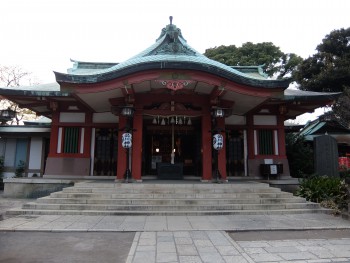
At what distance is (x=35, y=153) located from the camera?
15773 millimetres

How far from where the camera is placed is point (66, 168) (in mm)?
12953

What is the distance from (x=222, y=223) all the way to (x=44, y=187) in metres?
8.24

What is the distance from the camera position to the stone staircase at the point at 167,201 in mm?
8227

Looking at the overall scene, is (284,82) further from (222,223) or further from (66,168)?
(66,168)

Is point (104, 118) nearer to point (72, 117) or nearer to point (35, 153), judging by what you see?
point (72, 117)

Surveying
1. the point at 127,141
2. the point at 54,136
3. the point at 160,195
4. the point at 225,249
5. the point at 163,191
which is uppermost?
the point at 54,136

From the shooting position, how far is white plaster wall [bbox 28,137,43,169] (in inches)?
615

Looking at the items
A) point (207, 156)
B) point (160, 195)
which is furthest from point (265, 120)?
point (160, 195)

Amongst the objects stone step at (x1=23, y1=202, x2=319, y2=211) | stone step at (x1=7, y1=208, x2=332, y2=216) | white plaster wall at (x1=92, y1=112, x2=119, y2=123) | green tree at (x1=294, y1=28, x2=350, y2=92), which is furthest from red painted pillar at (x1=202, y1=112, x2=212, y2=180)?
green tree at (x1=294, y1=28, x2=350, y2=92)

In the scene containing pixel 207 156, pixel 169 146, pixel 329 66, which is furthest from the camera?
pixel 329 66

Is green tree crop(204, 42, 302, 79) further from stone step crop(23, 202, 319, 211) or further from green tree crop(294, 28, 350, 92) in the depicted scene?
stone step crop(23, 202, 319, 211)

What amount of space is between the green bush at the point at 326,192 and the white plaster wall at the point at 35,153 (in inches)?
542

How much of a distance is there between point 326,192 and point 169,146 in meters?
8.30

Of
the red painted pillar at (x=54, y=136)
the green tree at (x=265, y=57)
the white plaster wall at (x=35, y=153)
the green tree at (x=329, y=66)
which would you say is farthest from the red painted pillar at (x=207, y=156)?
the green tree at (x=265, y=57)
